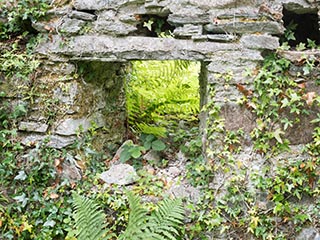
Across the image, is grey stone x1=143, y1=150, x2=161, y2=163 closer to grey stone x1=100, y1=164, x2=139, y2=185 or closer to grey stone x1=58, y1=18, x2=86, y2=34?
grey stone x1=100, y1=164, x2=139, y2=185

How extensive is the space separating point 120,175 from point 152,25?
4.29ft

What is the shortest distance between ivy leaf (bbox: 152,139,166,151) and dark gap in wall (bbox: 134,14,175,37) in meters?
0.95

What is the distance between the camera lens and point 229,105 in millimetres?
3346

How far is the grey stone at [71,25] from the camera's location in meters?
3.51

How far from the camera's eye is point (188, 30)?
3.32m

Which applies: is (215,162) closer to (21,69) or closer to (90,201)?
(90,201)

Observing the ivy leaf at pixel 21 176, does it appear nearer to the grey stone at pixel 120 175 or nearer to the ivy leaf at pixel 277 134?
the grey stone at pixel 120 175

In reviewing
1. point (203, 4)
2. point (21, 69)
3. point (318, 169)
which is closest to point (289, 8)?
point (203, 4)

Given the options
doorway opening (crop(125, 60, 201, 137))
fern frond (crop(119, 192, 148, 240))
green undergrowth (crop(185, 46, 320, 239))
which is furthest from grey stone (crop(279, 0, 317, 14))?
fern frond (crop(119, 192, 148, 240))

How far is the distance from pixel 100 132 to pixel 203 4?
1.50 meters

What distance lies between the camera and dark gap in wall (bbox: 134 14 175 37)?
3.48m

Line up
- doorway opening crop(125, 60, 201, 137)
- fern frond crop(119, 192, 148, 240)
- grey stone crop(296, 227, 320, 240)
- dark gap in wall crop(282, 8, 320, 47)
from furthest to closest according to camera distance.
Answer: doorway opening crop(125, 60, 201, 137)
dark gap in wall crop(282, 8, 320, 47)
grey stone crop(296, 227, 320, 240)
fern frond crop(119, 192, 148, 240)

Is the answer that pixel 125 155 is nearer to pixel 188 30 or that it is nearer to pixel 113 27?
pixel 113 27

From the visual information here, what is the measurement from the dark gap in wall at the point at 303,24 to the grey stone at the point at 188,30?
82cm
